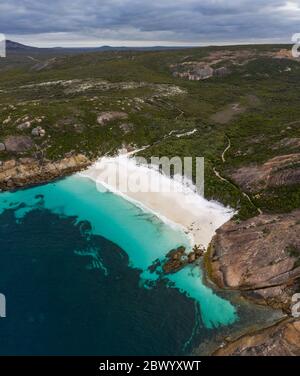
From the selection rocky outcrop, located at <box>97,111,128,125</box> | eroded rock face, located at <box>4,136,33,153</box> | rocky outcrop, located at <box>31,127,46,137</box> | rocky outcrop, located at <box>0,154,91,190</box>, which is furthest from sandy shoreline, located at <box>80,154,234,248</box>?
rocky outcrop, located at <box>97,111,128,125</box>

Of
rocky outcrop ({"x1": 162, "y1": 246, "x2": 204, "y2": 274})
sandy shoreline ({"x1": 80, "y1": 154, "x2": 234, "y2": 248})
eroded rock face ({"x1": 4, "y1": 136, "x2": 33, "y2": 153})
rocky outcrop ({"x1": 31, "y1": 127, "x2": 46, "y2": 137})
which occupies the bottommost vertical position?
rocky outcrop ({"x1": 162, "y1": 246, "x2": 204, "y2": 274})

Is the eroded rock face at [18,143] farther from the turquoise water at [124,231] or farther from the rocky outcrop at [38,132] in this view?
the turquoise water at [124,231]

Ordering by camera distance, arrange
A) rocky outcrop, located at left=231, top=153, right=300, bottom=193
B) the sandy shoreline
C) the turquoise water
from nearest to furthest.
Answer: the turquoise water, the sandy shoreline, rocky outcrop, located at left=231, top=153, right=300, bottom=193

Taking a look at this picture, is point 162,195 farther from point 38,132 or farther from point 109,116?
point 109,116

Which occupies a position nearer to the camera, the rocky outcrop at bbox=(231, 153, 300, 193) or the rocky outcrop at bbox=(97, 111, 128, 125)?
the rocky outcrop at bbox=(231, 153, 300, 193)

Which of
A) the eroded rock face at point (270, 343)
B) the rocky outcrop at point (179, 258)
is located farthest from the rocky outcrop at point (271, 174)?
the eroded rock face at point (270, 343)

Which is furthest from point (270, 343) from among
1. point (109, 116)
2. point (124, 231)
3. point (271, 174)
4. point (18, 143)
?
point (109, 116)

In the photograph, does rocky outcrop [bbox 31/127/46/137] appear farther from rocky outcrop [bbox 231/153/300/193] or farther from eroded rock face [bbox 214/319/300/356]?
eroded rock face [bbox 214/319/300/356]
